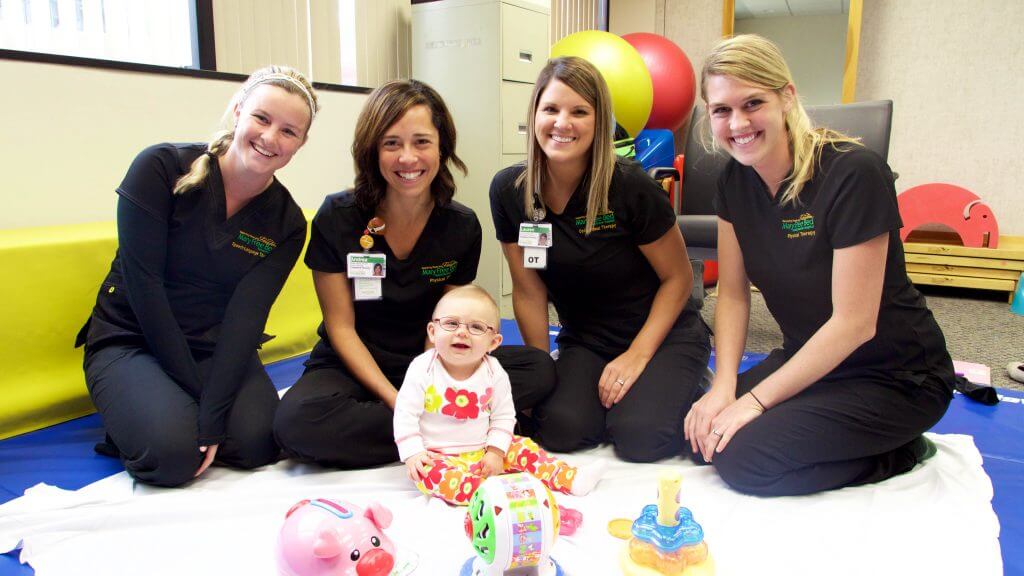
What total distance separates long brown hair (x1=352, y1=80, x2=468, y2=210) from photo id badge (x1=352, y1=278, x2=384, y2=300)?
0.19 m

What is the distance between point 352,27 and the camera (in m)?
3.48

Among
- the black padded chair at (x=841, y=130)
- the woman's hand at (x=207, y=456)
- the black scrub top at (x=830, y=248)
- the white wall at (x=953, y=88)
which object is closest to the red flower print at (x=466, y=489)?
the woman's hand at (x=207, y=456)

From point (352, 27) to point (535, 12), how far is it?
35.5 inches

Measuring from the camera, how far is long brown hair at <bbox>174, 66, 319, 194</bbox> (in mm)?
1728

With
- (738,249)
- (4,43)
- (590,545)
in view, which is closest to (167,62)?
(4,43)

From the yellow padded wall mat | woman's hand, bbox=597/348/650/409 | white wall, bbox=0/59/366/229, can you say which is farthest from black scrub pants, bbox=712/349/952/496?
white wall, bbox=0/59/366/229

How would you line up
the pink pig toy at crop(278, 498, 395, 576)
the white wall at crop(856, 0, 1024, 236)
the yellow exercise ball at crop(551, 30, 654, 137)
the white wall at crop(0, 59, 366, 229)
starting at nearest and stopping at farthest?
the pink pig toy at crop(278, 498, 395, 576)
the white wall at crop(0, 59, 366, 229)
the yellow exercise ball at crop(551, 30, 654, 137)
the white wall at crop(856, 0, 1024, 236)

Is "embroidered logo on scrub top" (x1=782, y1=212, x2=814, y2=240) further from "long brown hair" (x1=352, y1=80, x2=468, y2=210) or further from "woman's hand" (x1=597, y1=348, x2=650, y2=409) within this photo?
"long brown hair" (x1=352, y1=80, x2=468, y2=210)

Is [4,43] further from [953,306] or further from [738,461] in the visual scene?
[953,306]

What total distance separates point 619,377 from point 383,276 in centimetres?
66

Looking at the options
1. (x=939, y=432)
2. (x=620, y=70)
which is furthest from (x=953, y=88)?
(x=939, y=432)

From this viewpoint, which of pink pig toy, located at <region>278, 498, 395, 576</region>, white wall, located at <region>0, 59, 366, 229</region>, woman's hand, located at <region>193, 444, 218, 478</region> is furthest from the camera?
white wall, located at <region>0, 59, 366, 229</region>

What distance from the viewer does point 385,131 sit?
5.69ft

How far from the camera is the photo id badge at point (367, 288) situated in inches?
71.6
